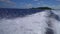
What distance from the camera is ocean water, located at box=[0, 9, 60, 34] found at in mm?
1072

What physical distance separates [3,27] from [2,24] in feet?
0.10

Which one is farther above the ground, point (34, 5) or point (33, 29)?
point (34, 5)

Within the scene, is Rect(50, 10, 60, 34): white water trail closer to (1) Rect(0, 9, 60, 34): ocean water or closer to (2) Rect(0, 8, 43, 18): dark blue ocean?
(1) Rect(0, 9, 60, 34): ocean water

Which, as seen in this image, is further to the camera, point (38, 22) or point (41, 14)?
point (41, 14)

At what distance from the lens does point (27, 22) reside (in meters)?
1.06

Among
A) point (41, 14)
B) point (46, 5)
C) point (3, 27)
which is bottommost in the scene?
point (3, 27)

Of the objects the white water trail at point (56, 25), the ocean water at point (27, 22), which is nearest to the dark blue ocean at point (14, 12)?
the ocean water at point (27, 22)

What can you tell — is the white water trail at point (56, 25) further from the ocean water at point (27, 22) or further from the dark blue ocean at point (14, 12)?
the dark blue ocean at point (14, 12)

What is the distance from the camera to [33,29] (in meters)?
1.08

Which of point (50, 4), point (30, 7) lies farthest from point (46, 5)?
point (30, 7)

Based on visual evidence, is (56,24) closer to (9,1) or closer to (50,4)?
(50,4)

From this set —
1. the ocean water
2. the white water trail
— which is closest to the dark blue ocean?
the ocean water

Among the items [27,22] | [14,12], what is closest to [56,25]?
[27,22]

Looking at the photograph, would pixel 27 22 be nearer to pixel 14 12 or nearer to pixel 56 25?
pixel 14 12
